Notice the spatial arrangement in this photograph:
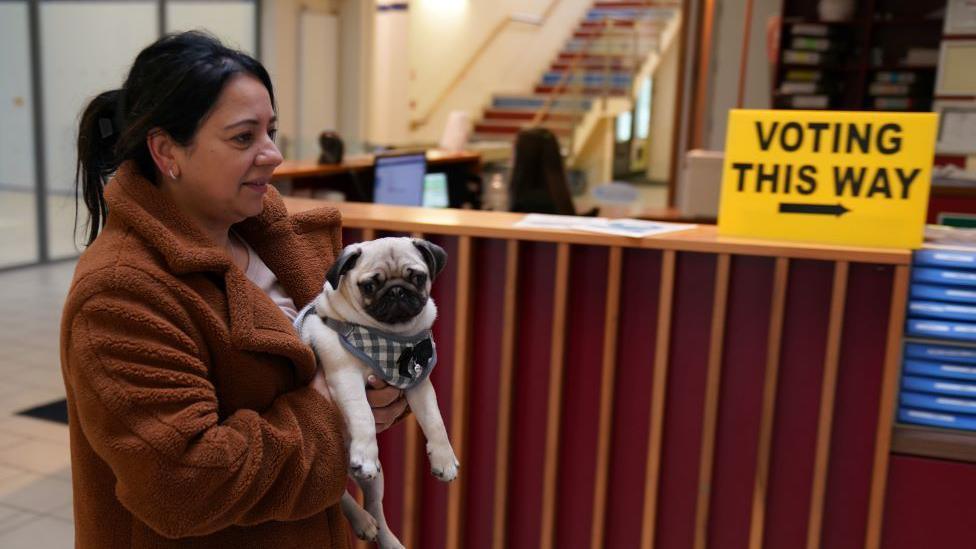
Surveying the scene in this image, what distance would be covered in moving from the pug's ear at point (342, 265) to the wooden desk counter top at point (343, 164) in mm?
2487

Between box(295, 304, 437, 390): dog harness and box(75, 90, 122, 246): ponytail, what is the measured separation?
374 mm

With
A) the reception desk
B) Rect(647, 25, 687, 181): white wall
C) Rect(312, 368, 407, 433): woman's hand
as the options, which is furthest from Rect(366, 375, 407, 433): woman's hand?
Rect(647, 25, 687, 181): white wall

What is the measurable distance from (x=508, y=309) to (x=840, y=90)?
21.5 ft

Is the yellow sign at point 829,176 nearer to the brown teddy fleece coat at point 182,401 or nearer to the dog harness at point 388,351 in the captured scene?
the dog harness at point 388,351

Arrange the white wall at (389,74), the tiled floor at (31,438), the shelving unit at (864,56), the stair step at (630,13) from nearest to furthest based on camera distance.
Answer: the tiled floor at (31,438) < the shelving unit at (864,56) < the white wall at (389,74) < the stair step at (630,13)

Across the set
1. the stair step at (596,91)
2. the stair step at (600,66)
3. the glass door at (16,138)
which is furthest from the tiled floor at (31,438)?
the stair step at (600,66)

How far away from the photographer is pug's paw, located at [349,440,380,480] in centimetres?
134

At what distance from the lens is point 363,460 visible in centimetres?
134

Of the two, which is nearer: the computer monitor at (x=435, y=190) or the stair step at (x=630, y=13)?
the computer monitor at (x=435, y=190)

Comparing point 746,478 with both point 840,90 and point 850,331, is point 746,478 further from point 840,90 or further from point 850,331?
point 840,90

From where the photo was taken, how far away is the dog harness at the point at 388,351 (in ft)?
4.57

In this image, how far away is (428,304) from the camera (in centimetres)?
147

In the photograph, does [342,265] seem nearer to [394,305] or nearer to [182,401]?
[394,305]

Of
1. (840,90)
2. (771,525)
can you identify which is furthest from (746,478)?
(840,90)
